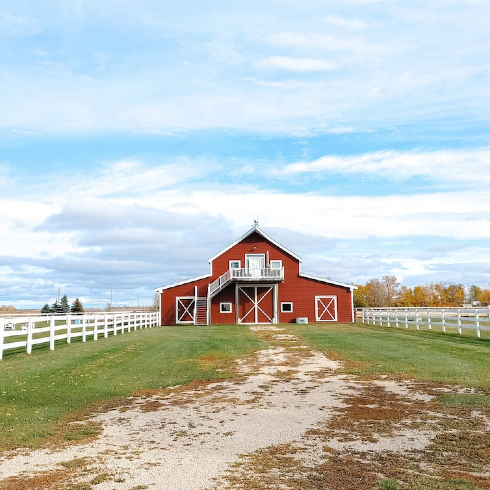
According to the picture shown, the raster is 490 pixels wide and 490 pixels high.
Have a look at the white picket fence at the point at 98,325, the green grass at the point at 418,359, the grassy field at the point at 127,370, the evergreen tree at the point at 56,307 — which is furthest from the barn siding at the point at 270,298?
the evergreen tree at the point at 56,307

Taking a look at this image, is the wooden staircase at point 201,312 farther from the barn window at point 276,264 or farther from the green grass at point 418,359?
the green grass at point 418,359

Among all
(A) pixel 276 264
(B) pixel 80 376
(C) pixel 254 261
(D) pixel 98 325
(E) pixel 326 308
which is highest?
(C) pixel 254 261

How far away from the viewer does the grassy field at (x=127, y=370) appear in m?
8.41

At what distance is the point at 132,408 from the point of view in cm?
904

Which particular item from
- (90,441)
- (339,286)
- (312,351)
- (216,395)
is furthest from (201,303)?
(90,441)

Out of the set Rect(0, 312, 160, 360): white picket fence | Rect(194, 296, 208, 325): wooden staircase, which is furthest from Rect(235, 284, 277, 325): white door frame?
Rect(0, 312, 160, 360): white picket fence

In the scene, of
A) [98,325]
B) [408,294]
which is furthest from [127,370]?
[408,294]

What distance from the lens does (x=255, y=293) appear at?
142 feet

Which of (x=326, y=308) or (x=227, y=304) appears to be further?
(x=326, y=308)

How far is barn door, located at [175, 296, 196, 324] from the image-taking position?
146ft

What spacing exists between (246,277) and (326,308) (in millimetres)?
7703

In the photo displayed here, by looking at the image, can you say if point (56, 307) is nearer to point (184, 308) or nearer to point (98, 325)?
point (184, 308)

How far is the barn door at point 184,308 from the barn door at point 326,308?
10.5 meters

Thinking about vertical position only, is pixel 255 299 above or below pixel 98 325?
above
